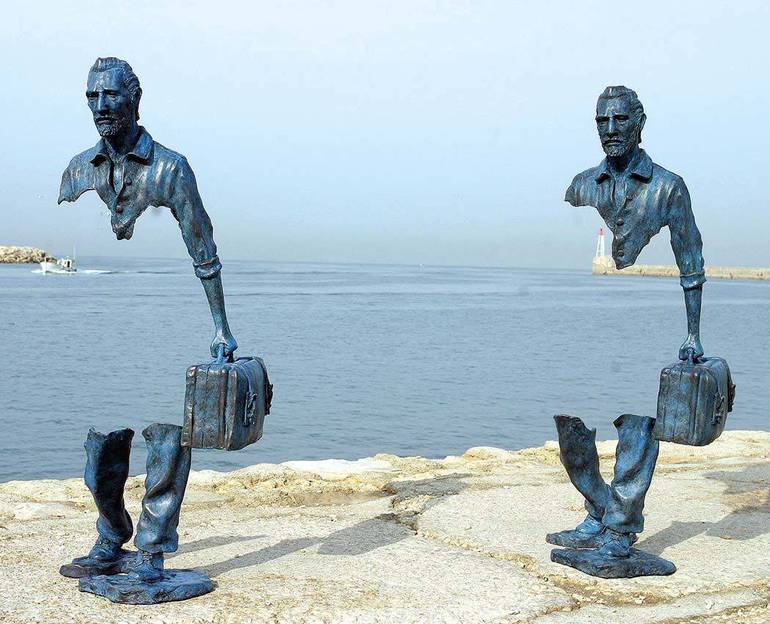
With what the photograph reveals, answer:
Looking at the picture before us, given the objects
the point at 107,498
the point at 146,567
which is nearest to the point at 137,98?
the point at 107,498

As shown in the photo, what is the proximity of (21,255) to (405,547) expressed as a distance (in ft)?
385

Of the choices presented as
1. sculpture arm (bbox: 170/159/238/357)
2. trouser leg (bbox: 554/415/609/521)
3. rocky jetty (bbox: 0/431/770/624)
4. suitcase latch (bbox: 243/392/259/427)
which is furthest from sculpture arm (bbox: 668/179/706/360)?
sculpture arm (bbox: 170/159/238/357)

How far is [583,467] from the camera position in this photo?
18.5 ft

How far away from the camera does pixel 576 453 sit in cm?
563

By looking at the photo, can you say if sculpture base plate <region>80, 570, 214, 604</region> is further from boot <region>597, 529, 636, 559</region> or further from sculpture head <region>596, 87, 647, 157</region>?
sculpture head <region>596, 87, 647, 157</region>

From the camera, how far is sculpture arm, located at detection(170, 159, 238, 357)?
16.1 ft

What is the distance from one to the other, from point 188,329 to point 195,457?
73.2 feet

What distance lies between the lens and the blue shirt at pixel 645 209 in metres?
5.38

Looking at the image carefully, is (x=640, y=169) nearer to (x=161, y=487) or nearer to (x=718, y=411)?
(x=718, y=411)

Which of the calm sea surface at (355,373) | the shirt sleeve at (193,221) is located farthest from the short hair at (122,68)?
the calm sea surface at (355,373)

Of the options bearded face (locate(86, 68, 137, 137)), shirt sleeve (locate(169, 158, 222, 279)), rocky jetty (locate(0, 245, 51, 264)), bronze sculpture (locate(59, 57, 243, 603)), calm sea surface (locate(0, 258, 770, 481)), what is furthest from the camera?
rocky jetty (locate(0, 245, 51, 264))

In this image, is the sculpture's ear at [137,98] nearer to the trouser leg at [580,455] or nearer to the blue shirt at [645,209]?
the blue shirt at [645,209]

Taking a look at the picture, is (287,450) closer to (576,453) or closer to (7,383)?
(576,453)

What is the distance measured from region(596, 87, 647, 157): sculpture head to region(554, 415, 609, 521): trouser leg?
1424 mm
